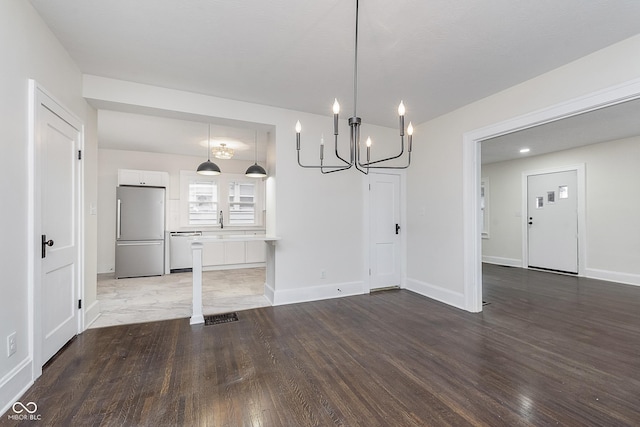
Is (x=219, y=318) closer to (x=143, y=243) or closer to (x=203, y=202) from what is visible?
(x=143, y=243)

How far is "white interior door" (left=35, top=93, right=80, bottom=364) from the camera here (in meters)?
2.19

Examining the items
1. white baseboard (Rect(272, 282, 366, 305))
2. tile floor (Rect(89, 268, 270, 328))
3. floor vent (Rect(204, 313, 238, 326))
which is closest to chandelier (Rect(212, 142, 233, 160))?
tile floor (Rect(89, 268, 270, 328))

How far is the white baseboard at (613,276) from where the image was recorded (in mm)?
4812

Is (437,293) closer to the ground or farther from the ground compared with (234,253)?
closer to the ground

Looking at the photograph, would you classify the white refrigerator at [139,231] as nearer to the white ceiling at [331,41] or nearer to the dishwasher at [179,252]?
the dishwasher at [179,252]

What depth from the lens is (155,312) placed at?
11.5 feet

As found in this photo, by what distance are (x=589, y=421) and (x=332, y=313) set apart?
2.32m

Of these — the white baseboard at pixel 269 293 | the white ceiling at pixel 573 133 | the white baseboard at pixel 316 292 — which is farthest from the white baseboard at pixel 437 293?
the white ceiling at pixel 573 133

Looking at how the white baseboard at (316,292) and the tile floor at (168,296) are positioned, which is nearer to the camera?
the tile floor at (168,296)

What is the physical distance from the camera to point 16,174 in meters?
1.87

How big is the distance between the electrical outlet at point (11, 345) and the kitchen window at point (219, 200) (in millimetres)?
4799

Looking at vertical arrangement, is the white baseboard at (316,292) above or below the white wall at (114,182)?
below

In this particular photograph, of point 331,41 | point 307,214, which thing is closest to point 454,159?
point 307,214

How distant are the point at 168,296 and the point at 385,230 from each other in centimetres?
348
